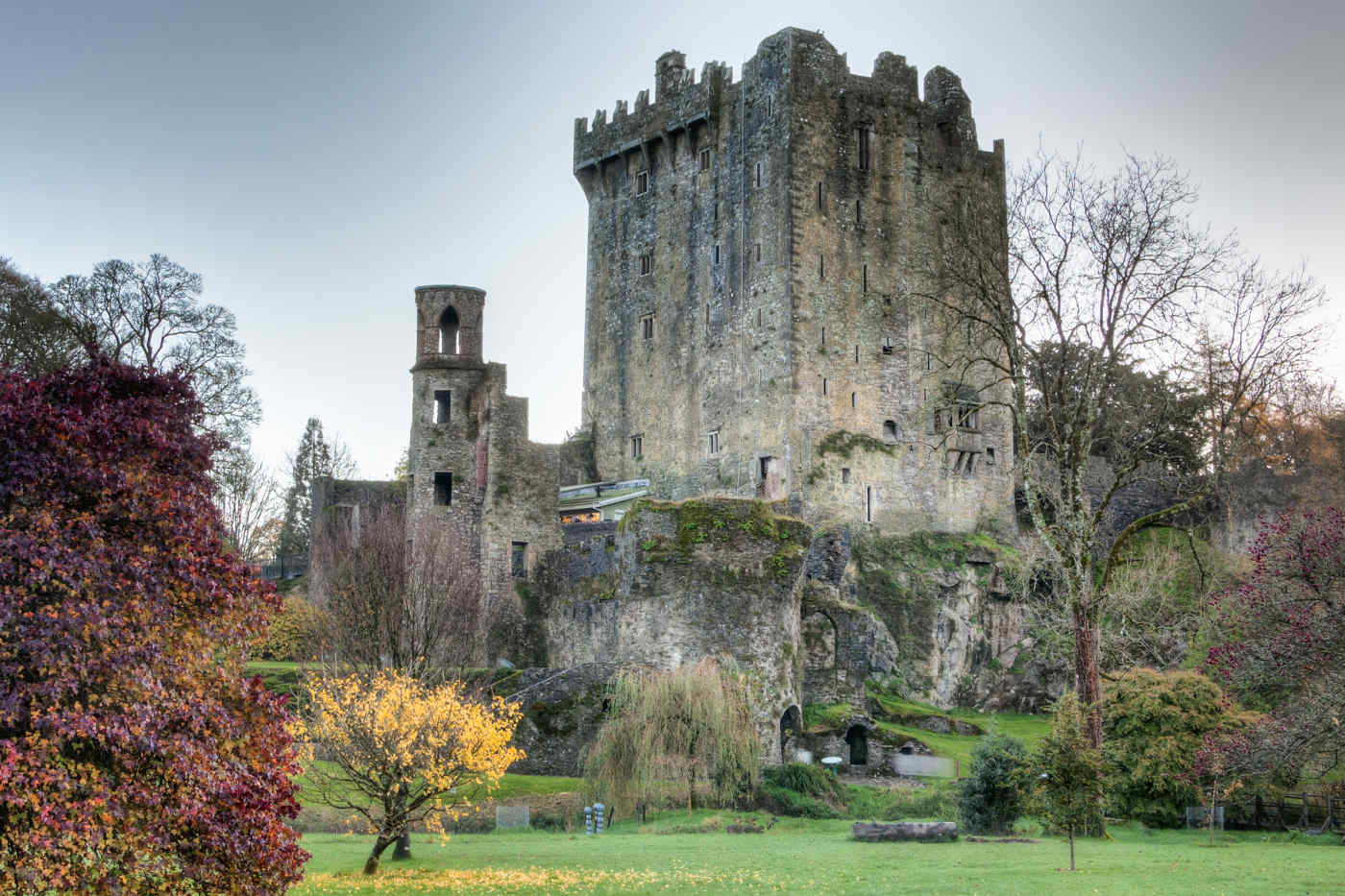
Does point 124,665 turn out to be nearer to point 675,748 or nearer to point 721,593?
point 675,748

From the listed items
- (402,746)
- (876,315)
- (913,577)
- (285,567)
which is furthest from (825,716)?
(285,567)

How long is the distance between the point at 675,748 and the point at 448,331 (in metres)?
25.0

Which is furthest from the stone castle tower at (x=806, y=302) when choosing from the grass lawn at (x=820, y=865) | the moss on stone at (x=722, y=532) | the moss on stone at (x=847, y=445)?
the grass lawn at (x=820, y=865)

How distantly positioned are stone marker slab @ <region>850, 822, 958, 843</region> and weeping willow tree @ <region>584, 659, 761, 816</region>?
5.49 m

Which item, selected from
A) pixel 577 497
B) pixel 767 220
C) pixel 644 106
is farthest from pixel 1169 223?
pixel 644 106

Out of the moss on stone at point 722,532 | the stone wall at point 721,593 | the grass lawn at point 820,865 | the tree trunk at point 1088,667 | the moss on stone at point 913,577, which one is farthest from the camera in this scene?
the moss on stone at point 913,577

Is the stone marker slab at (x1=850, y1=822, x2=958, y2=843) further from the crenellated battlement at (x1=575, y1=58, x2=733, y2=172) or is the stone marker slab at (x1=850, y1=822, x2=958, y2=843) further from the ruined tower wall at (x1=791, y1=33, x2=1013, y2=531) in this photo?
the crenellated battlement at (x1=575, y1=58, x2=733, y2=172)

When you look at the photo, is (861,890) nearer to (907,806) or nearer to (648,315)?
(907,806)

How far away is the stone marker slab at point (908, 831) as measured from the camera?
2436cm

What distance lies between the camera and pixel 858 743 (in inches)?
1481

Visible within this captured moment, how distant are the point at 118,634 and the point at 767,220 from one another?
141ft

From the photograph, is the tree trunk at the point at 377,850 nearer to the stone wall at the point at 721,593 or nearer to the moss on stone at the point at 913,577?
the stone wall at the point at 721,593

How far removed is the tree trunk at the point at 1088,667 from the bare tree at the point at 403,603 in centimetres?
1489

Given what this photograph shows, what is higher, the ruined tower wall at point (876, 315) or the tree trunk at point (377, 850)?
the ruined tower wall at point (876, 315)
